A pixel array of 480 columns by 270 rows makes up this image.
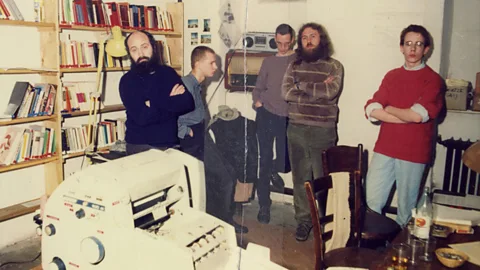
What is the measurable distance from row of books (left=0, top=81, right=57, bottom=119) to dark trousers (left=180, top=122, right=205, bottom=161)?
1008 millimetres

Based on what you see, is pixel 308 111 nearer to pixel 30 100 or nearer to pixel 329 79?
pixel 329 79

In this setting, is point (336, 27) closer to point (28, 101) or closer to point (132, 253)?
point (28, 101)

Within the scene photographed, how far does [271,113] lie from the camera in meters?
3.55

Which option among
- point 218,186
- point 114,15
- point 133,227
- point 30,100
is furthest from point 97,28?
point 133,227

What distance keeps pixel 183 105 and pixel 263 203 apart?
4.31 feet

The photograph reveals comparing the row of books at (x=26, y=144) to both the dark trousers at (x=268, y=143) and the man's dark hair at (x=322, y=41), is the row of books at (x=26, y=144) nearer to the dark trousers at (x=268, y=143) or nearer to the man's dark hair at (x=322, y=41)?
the dark trousers at (x=268, y=143)

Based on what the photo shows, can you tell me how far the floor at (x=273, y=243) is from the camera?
296 centimetres

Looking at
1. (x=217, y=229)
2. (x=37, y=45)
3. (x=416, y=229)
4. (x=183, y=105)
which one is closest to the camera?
(x=217, y=229)

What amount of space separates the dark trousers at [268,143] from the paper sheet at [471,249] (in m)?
1.98

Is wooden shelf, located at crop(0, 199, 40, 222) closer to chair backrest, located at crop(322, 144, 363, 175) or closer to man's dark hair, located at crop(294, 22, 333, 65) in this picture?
chair backrest, located at crop(322, 144, 363, 175)

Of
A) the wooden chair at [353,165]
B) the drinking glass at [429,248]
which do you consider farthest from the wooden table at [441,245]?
the wooden chair at [353,165]

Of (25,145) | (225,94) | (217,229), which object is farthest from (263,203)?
(217,229)

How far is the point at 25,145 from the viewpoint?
120 inches

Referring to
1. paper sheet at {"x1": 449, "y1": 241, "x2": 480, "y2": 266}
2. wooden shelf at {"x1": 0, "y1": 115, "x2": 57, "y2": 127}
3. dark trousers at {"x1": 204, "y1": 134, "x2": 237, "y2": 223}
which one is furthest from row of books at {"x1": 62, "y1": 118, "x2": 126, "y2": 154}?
paper sheet at {"x1": 449, "y1": 241, "x2": 480, "y2": 266}
